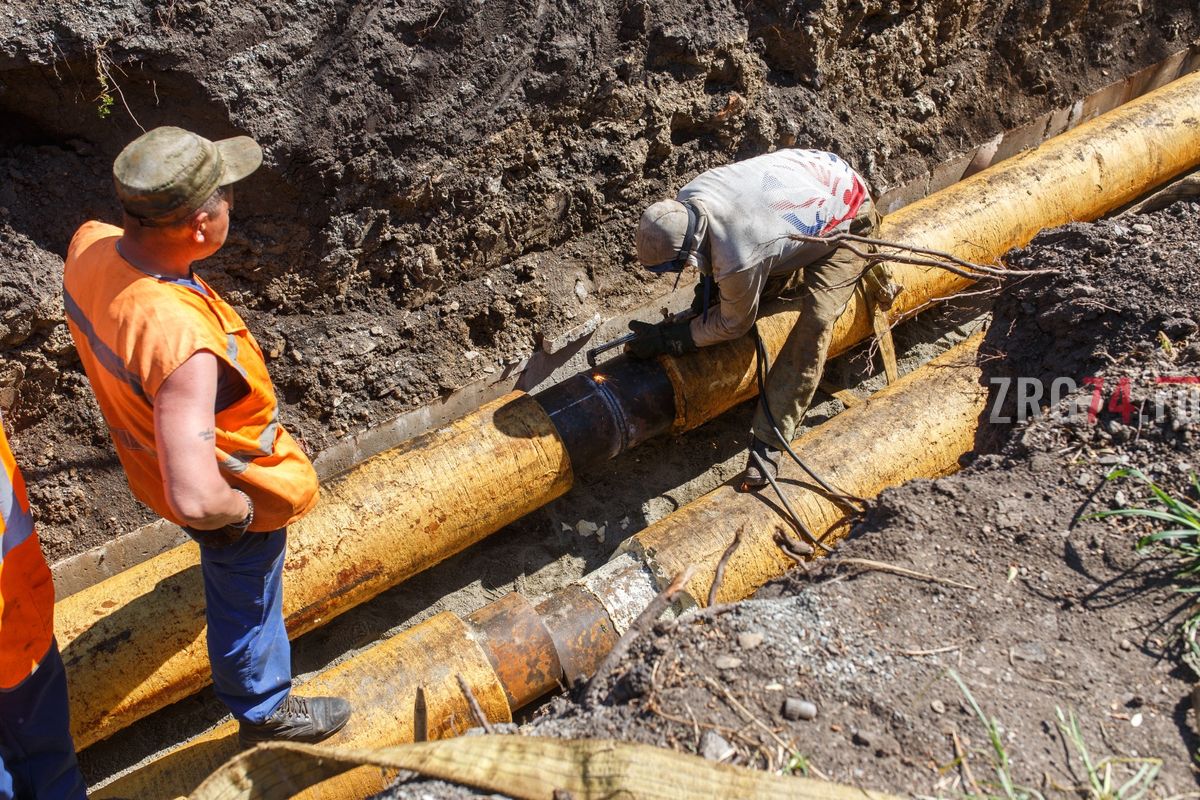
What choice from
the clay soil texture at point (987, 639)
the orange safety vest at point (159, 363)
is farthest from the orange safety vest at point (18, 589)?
the clay soil texture at point (987, 639)

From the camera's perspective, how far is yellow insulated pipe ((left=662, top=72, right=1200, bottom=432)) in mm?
4090

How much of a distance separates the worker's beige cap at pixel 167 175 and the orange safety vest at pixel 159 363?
188 mm

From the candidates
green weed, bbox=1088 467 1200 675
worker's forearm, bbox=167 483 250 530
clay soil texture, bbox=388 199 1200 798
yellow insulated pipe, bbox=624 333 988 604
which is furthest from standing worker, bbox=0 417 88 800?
green weed, bbox=1088 467 1200 675

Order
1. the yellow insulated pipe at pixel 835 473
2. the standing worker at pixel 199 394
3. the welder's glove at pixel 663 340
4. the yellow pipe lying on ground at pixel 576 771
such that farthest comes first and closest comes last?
1. the welder's glove at pixel 663 340
2. the yellow insulated pipe at pixel 835 473
3. the standing worker at pixel 199 394
4. the yellow pipe lying on ground at pixel 576 771

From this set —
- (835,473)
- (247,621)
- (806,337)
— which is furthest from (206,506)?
(806,337)

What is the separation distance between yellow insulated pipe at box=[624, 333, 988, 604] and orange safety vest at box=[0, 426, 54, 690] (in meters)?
2.01

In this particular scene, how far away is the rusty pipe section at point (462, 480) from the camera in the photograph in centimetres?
308

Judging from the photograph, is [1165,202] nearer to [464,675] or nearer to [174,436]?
[464,675]

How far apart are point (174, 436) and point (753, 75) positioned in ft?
12.7

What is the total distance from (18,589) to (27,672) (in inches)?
9.4

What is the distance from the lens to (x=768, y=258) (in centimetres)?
365

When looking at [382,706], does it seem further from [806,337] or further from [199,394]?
[806,337]

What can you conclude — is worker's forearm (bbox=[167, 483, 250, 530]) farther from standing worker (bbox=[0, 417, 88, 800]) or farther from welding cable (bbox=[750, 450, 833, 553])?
welding cable (bbox=[750, 450, 833, 553])

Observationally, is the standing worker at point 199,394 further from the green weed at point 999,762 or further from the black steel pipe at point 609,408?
the green weed at point 999,762
